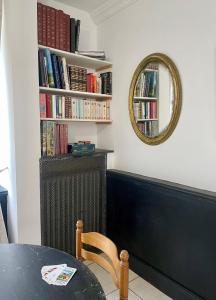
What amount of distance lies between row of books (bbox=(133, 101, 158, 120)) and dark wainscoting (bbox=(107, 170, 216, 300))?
55 centimetres

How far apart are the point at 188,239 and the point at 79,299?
105 centimetres

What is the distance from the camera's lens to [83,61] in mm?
2463

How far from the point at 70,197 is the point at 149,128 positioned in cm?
96

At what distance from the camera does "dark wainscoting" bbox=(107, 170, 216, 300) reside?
1.60 meters

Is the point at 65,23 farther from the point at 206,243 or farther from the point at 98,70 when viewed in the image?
the point at 206,243

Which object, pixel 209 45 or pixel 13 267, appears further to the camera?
pixel 209 45

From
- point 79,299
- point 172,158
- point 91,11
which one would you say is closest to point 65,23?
point 91,11

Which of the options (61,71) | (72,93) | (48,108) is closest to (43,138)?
(48,108)

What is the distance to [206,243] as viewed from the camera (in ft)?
5.22

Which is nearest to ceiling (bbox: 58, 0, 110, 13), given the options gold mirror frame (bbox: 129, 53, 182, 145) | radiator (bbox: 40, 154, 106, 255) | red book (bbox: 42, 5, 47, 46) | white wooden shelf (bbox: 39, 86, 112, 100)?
red book (bbox: 42, 5, 47, 46)

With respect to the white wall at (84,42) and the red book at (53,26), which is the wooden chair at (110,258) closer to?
the white wall at (84,42)

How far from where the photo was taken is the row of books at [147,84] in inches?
83.1

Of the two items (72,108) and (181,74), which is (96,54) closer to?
(72,108)

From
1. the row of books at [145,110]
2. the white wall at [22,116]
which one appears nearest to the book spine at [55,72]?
the white wall at [22,116]
